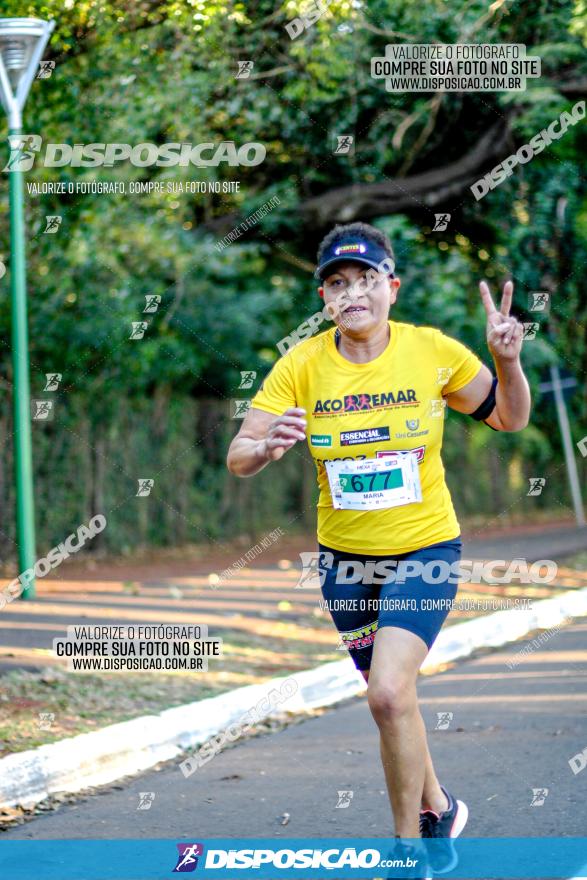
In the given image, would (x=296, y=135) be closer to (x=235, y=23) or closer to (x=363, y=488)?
(x=235, y=23)

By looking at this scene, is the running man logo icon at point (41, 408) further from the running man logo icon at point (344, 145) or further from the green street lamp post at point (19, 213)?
the running man logo icon at point (344, 145)

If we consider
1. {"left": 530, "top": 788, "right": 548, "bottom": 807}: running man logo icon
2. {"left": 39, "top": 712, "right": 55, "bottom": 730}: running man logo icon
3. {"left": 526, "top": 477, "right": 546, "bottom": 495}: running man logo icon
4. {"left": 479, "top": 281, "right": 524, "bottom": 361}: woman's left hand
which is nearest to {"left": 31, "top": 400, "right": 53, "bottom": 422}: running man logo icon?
{"left": 526, "top": 477, "right": 546, "bottom": 495}: running man logo icon

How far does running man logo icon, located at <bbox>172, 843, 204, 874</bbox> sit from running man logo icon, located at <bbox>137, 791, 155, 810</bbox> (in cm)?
63

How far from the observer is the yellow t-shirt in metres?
4.39

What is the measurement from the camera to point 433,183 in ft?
51.8

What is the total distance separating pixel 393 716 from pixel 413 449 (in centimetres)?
88

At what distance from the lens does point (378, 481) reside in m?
4.38

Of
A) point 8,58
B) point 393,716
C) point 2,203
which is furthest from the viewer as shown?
point 2,203

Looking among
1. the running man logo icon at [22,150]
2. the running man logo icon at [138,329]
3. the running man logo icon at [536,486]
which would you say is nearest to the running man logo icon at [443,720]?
the running man logo icon at [22,150]

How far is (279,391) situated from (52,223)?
9.40 m

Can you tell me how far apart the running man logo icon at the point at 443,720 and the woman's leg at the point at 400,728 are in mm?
2993

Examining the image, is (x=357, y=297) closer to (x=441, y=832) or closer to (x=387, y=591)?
(x=387, y=591)

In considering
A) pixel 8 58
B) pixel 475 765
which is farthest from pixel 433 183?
pixel 475 765

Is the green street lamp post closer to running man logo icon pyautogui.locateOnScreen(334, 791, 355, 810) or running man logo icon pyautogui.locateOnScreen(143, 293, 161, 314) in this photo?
running man logo icon pyautogui.locateOnScreen(143, 293, 161, 314)
